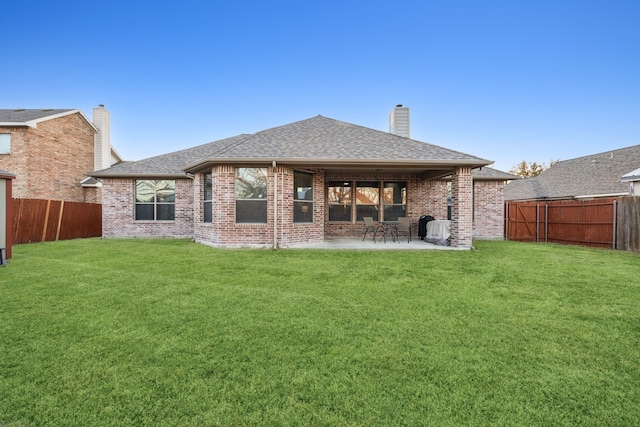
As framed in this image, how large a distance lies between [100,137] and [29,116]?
370 centimetres

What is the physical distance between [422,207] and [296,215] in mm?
5792

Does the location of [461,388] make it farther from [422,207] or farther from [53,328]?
[422,207]

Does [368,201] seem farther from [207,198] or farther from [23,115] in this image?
[23,115]

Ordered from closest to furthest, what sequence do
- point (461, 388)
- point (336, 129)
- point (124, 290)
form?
point (461, 388) → point (124, 290) → point (336, 129)

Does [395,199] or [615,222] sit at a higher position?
[395,199]

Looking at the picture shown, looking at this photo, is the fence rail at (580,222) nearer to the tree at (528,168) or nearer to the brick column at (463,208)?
the brick column at (463,208)

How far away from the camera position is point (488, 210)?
13.9 m

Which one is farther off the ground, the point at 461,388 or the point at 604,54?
the point at 604,54

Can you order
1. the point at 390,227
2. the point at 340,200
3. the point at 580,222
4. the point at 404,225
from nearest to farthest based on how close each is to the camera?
1. the point at 404,225
2. the point at 580,222
3. the point at 390,227
4. the point at 340,200

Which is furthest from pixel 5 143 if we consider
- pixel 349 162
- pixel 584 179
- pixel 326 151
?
pixel 584 179

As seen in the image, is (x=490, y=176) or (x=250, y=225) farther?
(x=490, y=176)

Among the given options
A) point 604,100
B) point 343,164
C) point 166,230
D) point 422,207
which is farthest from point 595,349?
point 604,100

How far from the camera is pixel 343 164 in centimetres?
1020

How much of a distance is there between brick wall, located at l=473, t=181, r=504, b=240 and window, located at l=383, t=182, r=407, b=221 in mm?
3430
